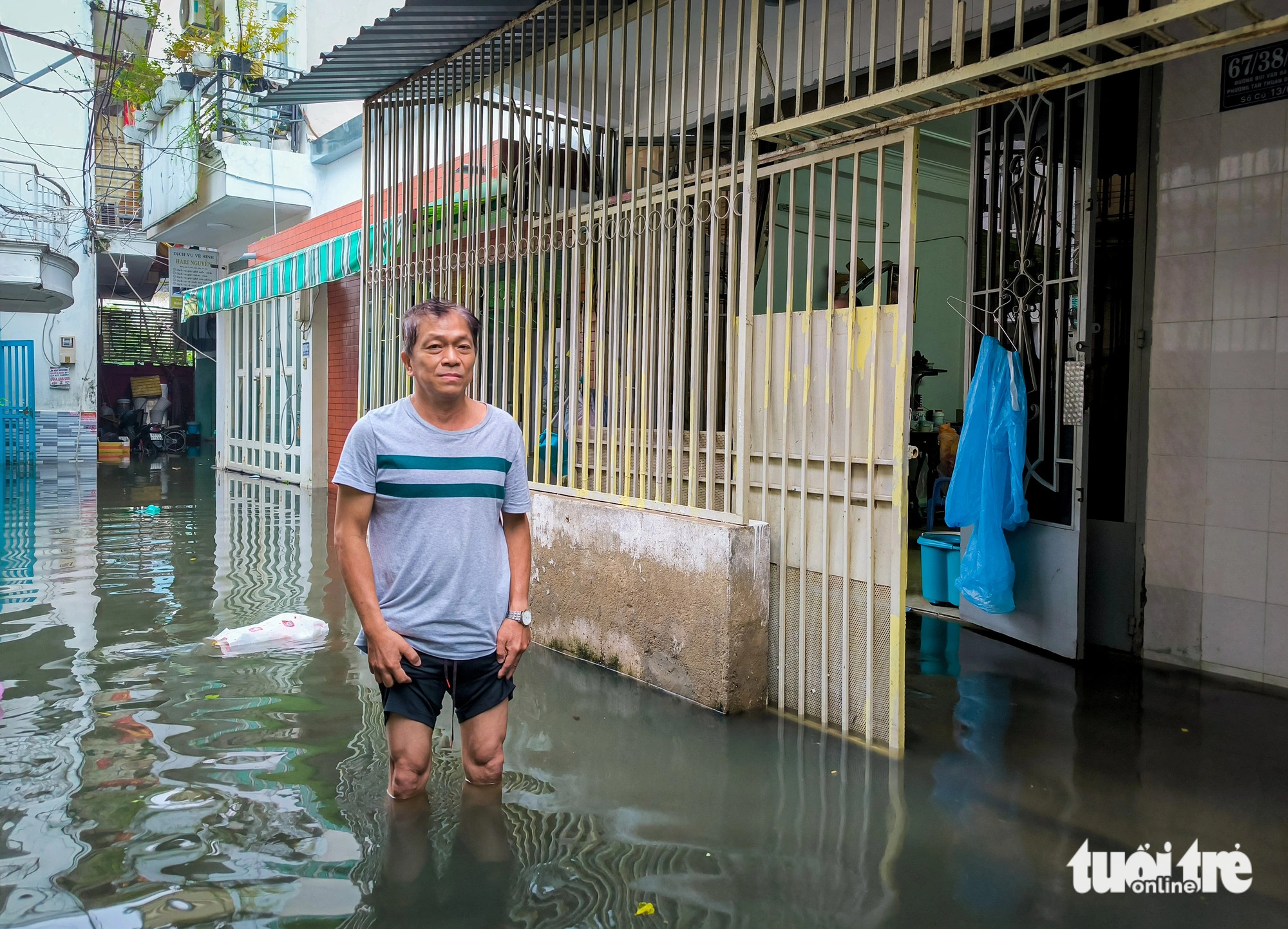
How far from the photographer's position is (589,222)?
5254mm

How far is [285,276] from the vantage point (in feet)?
42.4

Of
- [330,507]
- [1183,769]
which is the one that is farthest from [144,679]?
[330,507]

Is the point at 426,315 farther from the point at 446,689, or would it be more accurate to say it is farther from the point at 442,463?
the point at 446,689

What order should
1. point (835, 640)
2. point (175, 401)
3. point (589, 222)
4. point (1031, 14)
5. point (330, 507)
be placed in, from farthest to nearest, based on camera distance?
point (175, 401) → point (330, 507) → point (589, 222) → point (1031, 14) → point (835, 640)

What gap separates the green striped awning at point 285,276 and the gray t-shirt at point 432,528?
6291 millimetres

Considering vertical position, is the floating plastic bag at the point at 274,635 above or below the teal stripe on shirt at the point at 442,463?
below

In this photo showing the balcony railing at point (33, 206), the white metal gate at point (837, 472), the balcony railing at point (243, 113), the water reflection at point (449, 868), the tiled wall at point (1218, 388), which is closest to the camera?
the water reflection at point (449, 868)

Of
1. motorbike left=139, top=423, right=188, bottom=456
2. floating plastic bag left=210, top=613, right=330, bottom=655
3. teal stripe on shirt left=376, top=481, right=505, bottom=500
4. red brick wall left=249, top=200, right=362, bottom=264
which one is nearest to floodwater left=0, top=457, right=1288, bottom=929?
floating plastic bag left=210, top=613, right=330, bottom=655

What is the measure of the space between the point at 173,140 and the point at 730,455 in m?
17.3

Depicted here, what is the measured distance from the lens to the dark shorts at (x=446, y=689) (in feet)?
9.36

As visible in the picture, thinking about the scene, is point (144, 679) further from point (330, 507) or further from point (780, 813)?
point (330, 507)

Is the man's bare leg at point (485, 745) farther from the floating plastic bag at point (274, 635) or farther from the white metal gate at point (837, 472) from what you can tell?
the floating plastic bag at point (274, 635)

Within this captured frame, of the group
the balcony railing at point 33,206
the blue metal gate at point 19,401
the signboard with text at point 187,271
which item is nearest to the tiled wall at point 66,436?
the blue metal gate at point 19,401

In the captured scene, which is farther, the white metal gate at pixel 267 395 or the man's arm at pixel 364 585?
the white metal gate at pixel 267 395
